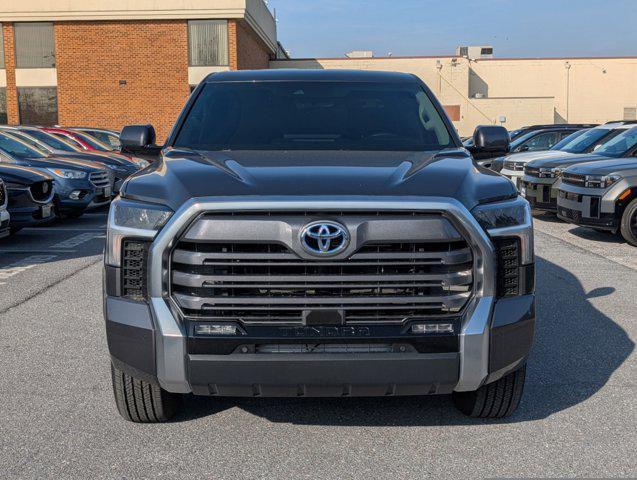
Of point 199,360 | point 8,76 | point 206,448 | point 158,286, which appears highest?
point 8,76

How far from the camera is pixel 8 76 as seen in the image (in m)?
34.3

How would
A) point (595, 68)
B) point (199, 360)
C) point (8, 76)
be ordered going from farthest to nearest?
point (595, 68) < point (8, 76) < point (199, 360)

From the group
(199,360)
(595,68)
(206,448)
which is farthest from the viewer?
(595,68)

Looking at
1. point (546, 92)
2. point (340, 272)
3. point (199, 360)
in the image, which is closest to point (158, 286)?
point (199, 360)

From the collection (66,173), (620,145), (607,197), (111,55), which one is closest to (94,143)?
(66,173)

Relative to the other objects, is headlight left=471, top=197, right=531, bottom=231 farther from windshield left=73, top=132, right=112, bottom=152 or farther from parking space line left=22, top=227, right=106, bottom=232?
windshield left=73, top=132, right=112, bottom=152

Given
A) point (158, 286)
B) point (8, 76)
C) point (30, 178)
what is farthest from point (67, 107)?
point (158, 286)

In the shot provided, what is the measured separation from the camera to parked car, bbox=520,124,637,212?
12.6 metres

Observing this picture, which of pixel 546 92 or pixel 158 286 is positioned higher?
pixel 546 92

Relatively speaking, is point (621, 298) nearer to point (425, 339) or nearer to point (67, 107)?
point (425, 339)

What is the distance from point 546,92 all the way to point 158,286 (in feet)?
161

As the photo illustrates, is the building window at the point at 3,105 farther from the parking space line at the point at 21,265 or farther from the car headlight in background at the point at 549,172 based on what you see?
the car headlight in background at the point at 549,172

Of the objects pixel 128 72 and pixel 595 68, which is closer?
pixel 128 72

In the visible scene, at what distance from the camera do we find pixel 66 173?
13.8 m
